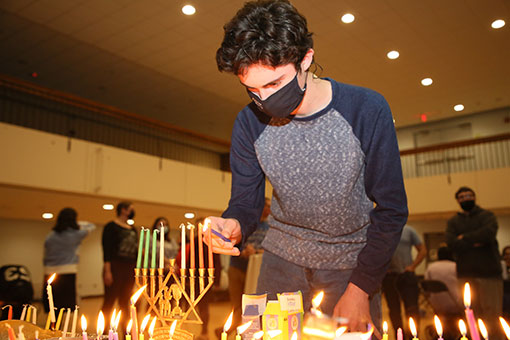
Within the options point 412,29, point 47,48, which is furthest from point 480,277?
point 47,48

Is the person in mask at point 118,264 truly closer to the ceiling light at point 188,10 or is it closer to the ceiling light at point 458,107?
the ceiling light at point 188,10

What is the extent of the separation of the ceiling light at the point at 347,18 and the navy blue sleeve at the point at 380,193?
21.5ft

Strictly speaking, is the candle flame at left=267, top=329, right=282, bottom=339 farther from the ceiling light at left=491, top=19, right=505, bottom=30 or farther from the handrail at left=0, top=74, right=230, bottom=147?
the ceiling light at left=491, top=19, right=505, bottom=30

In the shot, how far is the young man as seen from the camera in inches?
53.7

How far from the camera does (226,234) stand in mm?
1435

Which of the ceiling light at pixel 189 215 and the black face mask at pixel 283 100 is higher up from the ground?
the ceiling light at pixel 189 215

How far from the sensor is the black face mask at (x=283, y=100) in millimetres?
1458

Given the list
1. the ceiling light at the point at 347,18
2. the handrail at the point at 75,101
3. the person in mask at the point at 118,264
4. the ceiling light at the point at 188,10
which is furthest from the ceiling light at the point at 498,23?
the person in mask at the point at 118,264

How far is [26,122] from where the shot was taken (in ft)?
36.2

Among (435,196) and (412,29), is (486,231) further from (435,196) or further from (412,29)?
(435,196)

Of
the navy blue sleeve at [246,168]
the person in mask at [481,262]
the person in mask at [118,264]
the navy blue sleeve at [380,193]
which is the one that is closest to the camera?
the navy blue sleeve at [380,193]

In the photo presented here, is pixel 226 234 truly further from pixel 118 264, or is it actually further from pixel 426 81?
pixel 426 81

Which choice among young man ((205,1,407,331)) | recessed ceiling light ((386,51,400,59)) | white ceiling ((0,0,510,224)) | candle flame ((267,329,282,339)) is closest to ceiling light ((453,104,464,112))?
white ceiling ((0,0,510,224))

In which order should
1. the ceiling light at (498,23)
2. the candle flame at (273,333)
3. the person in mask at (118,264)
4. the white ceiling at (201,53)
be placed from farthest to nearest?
the ceiling light at (498,23) < the white ceiling at (201,53) < the person in mask at (118,264) < the candle flame at (273,333)
